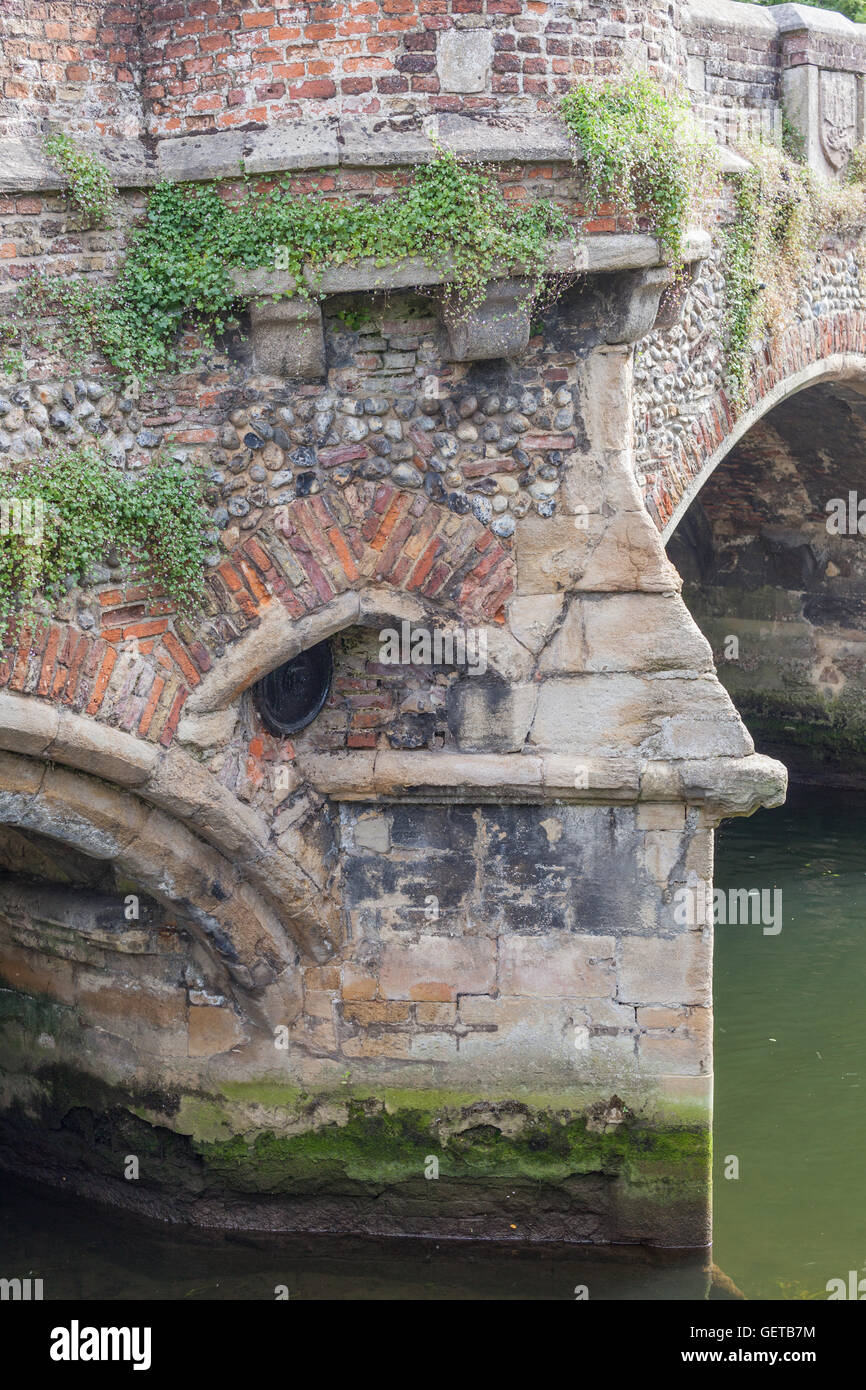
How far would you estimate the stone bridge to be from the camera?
5020mm

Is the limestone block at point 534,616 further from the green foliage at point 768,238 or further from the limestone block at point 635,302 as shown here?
the green foliage at point 768,238

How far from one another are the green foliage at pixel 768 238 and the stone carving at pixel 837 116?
0.59ft

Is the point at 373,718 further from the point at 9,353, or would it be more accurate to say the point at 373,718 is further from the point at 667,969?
the point at 9,353

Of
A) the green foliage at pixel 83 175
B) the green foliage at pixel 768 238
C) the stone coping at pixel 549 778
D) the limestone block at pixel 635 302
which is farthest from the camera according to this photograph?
the green foliage at pixel 768 238

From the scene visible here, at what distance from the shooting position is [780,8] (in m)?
8.02

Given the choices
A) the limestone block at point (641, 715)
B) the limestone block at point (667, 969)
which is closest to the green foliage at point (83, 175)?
the limestone block at point (641, 715)

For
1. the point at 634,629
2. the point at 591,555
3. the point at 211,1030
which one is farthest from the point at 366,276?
the point at 211,1030

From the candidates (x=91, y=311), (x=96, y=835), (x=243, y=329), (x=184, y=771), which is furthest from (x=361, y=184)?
(x=96, y=835)

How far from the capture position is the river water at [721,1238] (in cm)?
601

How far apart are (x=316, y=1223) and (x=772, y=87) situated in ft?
19.9

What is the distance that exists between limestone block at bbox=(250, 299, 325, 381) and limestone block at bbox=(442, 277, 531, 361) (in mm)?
449

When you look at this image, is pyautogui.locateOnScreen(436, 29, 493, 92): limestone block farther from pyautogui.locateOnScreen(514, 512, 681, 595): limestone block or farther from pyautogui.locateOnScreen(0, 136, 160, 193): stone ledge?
pyautogui.locateOnScreen(514, 512, 681, 595): limestone block

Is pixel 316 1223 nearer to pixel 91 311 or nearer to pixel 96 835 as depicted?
pixel 96 835

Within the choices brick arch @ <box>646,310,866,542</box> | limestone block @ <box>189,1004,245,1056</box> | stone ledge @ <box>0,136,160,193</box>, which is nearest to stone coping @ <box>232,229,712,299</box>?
stone ledge @ <box>0,136,160,193</box>
